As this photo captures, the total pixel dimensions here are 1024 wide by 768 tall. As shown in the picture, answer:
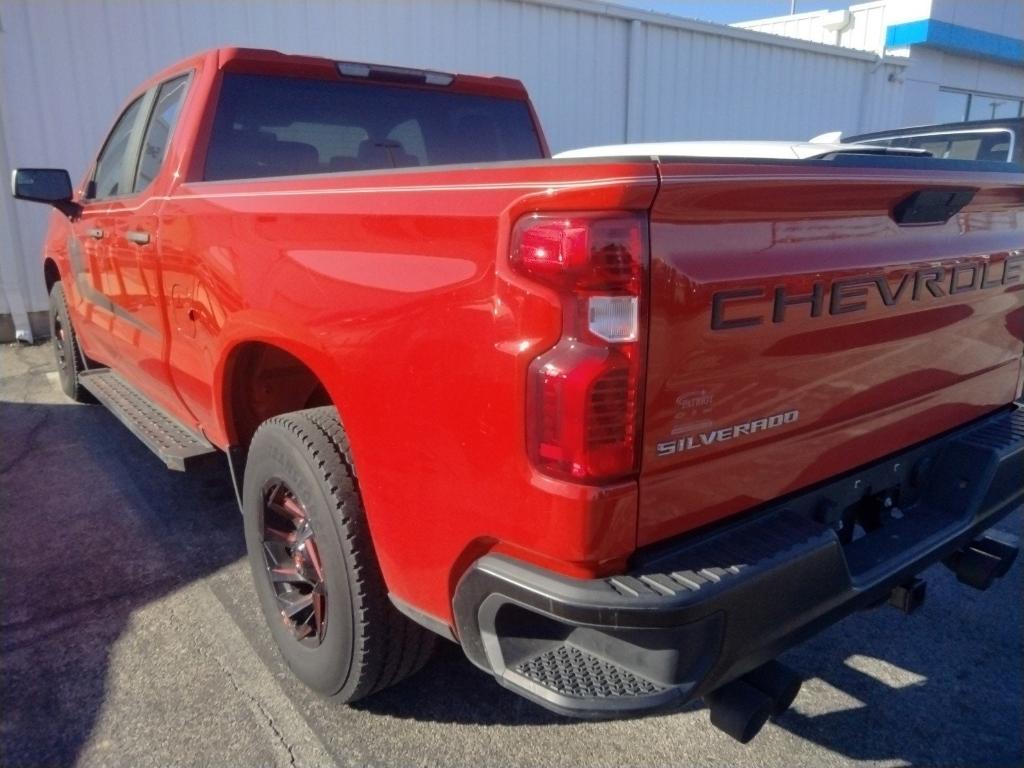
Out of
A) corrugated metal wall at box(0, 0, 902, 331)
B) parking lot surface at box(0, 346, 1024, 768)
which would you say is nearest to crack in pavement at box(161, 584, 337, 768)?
parking lot surface at box(0, 346, 1024, 768)

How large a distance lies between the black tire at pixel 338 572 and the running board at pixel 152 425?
2.59 feet

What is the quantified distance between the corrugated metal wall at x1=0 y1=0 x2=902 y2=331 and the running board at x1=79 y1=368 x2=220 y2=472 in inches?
155

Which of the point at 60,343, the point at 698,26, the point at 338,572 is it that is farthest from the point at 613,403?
the point at 698,26

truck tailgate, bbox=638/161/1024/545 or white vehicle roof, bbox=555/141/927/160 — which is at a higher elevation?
white vehicle roof, bbox=555/141/927/160

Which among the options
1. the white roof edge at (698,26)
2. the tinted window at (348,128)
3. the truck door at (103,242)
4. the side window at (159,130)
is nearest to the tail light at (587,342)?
the tinted window at (348,128)

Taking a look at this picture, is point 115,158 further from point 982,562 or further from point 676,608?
point 982,562

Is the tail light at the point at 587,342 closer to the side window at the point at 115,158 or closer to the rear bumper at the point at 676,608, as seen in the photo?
the rear bumper at the point at 676,608

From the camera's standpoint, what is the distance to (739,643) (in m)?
1.61

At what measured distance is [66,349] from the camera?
215 inches

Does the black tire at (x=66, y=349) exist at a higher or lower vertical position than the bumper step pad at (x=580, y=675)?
lower

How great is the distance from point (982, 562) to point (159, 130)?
3581mm

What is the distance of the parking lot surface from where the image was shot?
7.39ft

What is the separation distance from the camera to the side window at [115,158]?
3.86 m

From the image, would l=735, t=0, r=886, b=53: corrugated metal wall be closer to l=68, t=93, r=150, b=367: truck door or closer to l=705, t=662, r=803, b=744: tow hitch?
l=68, t=93, r=150, b=367: truck door
